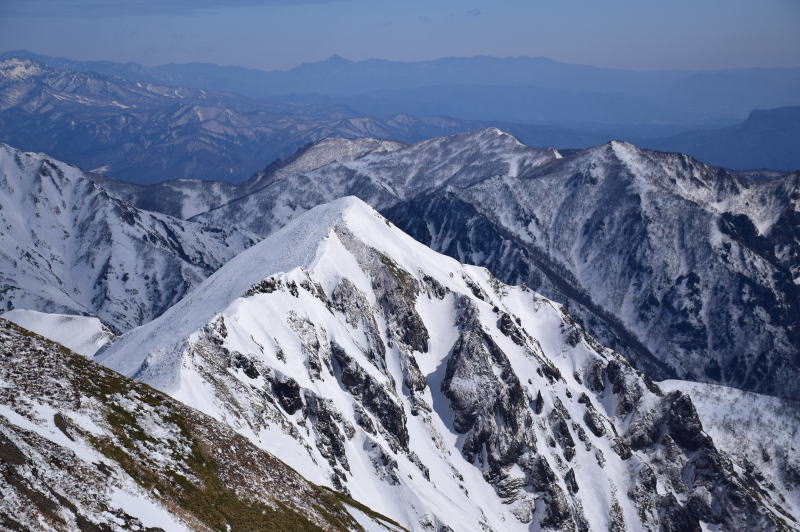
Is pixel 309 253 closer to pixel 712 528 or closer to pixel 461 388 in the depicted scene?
pixel 461 388

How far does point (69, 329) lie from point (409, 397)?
105m

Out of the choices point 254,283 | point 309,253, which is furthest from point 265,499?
point 309,253

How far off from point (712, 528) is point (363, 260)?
124510 mm

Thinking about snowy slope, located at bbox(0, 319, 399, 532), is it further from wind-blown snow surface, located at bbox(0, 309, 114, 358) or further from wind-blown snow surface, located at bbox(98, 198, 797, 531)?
wind-blown snow surface, located at bbox(0, 309, 114, 358)

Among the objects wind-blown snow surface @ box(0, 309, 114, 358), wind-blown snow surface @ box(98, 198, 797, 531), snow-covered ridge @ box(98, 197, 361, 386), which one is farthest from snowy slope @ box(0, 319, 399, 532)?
wind-blown snow surface @ box(0, 309, 114, 358)

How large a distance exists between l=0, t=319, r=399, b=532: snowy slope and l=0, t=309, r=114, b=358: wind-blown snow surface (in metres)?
123

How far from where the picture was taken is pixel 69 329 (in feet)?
611

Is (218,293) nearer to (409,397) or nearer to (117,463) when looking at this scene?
(409,397)

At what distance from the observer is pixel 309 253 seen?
16075cm

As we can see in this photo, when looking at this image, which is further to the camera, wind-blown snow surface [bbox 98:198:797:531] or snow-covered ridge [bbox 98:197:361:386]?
wind-blown snow surface [bbox 98:198:797:531]

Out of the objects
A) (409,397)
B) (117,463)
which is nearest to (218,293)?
(409,397)

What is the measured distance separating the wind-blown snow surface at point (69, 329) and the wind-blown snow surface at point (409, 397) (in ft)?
119

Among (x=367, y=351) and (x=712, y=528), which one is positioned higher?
(x=367, y=351)

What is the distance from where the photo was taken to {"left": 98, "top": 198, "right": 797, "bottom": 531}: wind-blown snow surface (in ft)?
371
